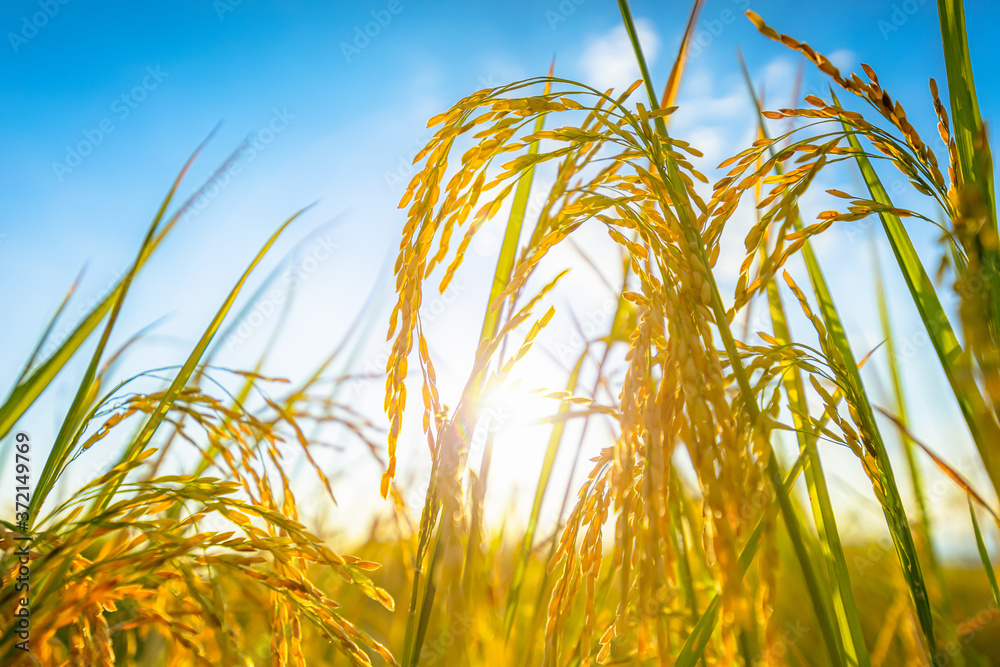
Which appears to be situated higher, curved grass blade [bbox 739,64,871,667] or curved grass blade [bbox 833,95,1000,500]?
curved grass blade [bbox 833,95,1000,500]

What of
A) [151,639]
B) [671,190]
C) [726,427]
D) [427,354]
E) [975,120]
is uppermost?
[975,120]

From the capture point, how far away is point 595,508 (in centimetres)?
97

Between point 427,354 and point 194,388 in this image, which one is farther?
point 194,388

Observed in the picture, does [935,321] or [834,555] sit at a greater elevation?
[935,321]

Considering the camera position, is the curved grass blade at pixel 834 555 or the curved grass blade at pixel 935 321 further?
the curved grass blade at pixel 834 555

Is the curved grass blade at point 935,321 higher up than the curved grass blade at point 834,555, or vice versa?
the curved grass blade at point 935,321

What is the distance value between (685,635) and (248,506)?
3.28ft

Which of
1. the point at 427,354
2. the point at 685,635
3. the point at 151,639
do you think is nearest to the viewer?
the point at 427,354

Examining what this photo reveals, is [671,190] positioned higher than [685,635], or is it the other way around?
[671,190]

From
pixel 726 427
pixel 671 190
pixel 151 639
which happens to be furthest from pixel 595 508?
pixel 151 639

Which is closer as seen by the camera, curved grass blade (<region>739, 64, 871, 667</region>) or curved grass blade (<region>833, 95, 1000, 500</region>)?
curved grass blade (<region>833, 95, 1000, 500</region>)

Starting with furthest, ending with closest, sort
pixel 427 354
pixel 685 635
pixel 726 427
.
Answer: pixel 685 635, pixel 427 354, pixel 726 427

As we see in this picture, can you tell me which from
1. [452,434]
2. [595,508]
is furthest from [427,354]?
[595,508]

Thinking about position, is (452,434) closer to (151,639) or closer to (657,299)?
(657,299)
